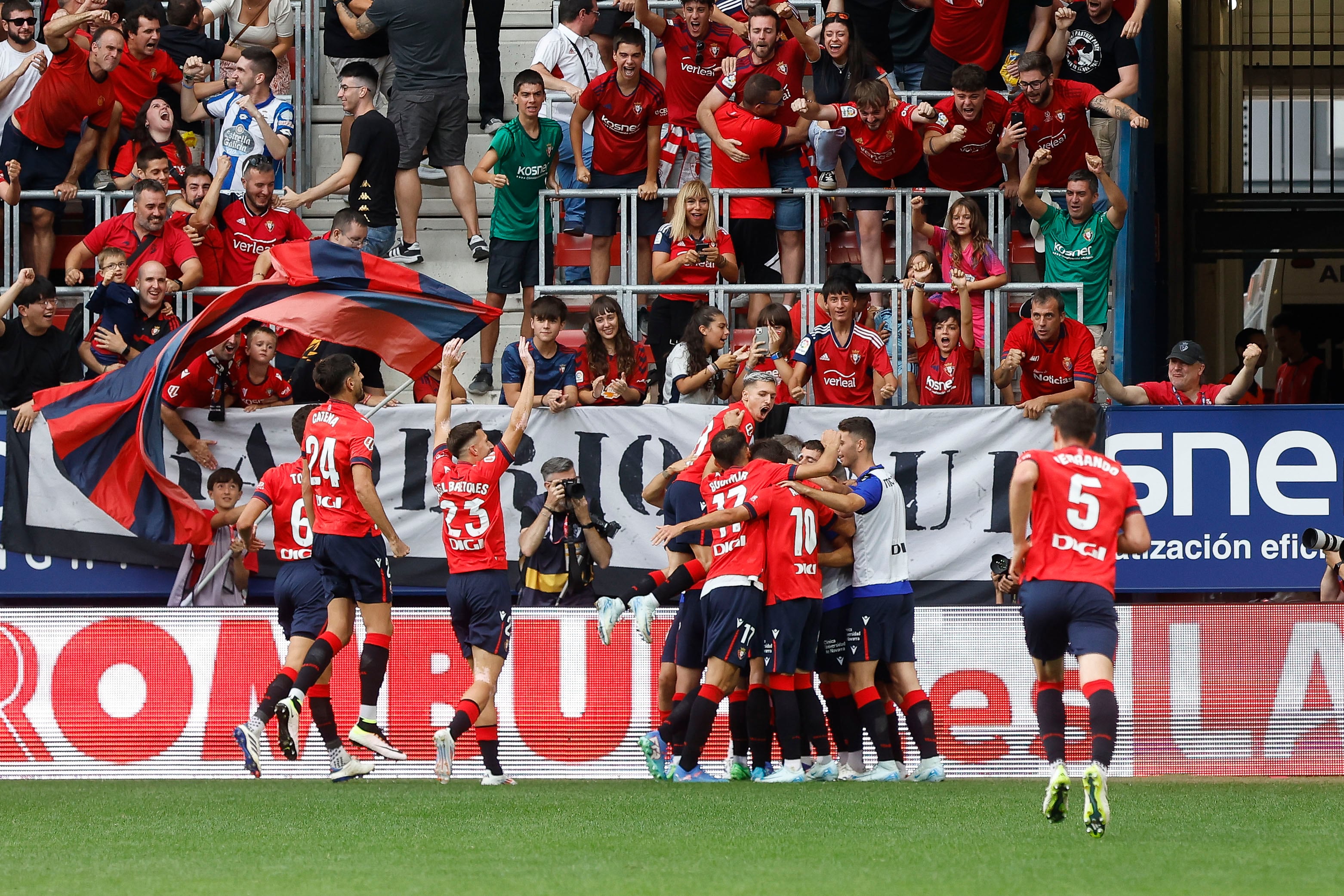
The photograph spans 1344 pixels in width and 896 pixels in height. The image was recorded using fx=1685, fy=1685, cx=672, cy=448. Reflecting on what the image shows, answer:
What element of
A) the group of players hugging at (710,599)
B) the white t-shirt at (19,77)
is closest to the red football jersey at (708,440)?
the group of players hugging at (710,599)

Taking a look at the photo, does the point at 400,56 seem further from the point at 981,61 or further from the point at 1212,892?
the point at 1212,892

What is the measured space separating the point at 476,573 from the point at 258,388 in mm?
3271

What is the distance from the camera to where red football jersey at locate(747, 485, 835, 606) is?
9789 millimetres

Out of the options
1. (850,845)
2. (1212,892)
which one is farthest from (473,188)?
(1212,892)

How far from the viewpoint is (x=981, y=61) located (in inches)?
552

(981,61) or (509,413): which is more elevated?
(981,61)

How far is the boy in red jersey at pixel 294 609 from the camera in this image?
31.0 feet

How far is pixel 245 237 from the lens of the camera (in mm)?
13070

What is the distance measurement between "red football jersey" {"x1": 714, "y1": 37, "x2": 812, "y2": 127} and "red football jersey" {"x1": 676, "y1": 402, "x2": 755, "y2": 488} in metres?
3.32

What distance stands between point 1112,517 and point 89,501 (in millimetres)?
7451

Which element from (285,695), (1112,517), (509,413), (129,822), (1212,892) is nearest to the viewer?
(1212,892)

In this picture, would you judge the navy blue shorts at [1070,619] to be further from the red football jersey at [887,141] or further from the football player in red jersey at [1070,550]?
the red football jersey at [887,141]

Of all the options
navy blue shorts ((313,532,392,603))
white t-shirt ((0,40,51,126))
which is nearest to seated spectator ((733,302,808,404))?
navy blue shorts ((313,532,392,603))

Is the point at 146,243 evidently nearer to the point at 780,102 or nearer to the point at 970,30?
the point at 780,102
